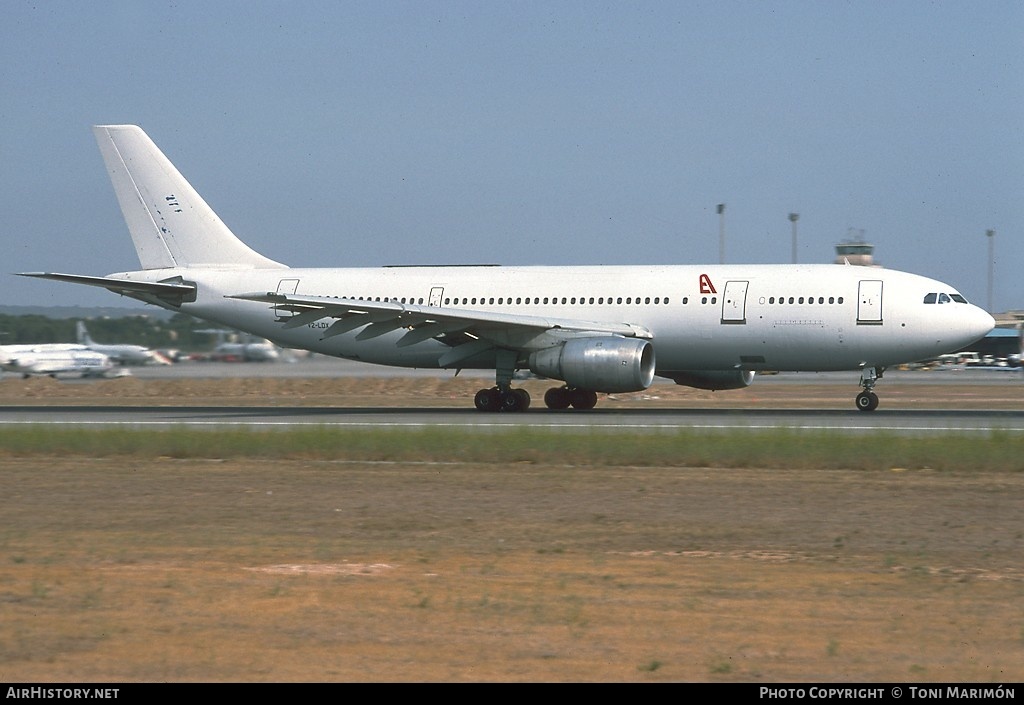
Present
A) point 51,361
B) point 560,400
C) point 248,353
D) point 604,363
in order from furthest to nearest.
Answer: point 51,361 < point 248,353 < point 560,400 < point 604,363

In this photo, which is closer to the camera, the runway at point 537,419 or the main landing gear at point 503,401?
the runway at point 537,419

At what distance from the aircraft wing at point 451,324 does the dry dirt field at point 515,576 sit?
11446mm

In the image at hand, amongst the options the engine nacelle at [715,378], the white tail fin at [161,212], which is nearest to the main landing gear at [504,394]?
the engine nacelle at [715,378]

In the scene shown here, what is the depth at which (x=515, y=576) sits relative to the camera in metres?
9.45

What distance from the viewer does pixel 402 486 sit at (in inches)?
602

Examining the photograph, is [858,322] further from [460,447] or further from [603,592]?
[603,592]

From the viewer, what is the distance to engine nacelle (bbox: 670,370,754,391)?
29.8 metres

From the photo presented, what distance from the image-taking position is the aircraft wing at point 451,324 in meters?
28.0

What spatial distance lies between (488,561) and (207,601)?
252 cm

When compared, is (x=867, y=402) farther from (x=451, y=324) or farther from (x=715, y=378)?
(x=451, y=324)

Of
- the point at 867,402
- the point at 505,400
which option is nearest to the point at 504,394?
the point at 505,400

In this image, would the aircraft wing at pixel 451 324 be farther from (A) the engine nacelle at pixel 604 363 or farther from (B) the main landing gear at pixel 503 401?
(B) the main landing gear at pixel 503 401

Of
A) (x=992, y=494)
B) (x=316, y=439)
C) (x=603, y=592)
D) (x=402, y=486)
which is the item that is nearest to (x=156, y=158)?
(x=316, y=439)

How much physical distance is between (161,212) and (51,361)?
114ft
